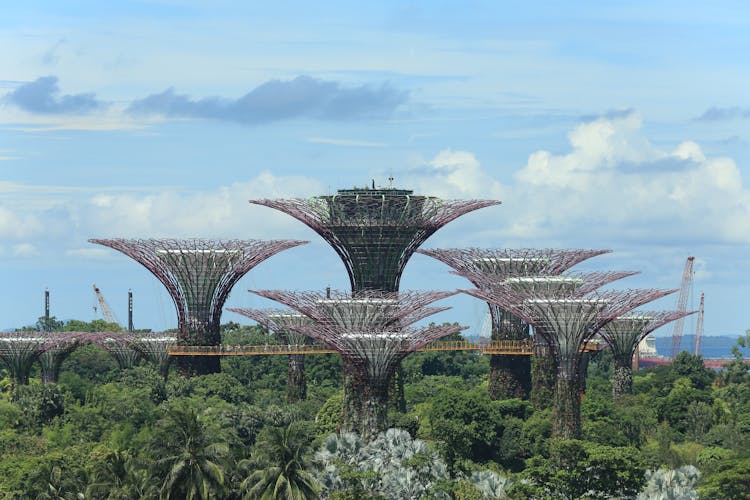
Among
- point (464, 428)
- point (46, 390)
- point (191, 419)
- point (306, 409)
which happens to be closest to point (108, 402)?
point (46, 390)

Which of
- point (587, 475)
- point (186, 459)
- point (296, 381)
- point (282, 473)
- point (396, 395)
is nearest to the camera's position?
point (282, 473)

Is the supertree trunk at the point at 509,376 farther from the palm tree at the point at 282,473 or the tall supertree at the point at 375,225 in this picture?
the palm tree at the point at 282,473

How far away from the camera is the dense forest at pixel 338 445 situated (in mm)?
89250

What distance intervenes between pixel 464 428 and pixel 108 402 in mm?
33041

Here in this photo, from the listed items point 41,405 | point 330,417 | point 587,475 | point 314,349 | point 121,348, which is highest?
point 314,349

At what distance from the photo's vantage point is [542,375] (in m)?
137

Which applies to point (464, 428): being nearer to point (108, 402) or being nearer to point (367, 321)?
point (367, 321)

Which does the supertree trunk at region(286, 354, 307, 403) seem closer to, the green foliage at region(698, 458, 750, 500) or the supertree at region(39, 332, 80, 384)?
the supertree at region(39, 332, 80, 384)

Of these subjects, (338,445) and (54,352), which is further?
(54,352)

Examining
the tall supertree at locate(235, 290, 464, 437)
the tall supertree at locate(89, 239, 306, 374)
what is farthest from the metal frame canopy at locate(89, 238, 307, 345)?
the tall supertree at locate(235, 290, 464, 437)

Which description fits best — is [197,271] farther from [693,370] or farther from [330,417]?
[693,370]

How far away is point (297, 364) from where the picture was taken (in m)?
152

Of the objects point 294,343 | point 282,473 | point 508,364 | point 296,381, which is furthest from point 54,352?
point 282,473

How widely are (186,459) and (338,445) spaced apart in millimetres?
Answer: 24043
